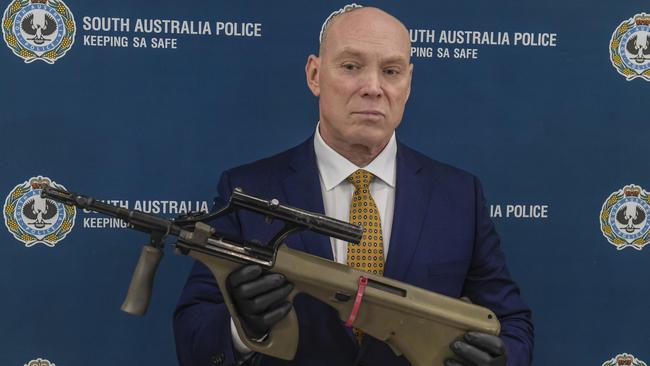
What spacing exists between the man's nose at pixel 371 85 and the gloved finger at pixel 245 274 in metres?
0.51

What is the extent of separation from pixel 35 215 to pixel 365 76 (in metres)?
1.04

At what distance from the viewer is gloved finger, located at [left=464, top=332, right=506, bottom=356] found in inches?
56.6

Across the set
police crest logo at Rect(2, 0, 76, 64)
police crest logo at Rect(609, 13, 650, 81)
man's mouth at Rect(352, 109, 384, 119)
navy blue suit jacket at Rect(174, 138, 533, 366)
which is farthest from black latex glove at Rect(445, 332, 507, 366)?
police crest logo at Rect(2, 0, 76, 64)

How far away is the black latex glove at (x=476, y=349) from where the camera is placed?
1.44m

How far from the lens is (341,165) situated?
1672 millimetres

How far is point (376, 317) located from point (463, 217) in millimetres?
444

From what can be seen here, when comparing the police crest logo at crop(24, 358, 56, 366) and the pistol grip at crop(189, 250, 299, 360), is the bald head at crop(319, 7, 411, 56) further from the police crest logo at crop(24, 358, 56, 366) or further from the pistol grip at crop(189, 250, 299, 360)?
the police crest logo at crop(24, 358, 56, 366)

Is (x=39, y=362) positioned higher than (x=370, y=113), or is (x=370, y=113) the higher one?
(x=370, y=113)

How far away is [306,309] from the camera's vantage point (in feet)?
5.28

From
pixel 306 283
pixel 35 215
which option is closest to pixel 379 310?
pixel 306 283

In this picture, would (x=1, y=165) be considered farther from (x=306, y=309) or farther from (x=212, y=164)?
(x=306, y=309)

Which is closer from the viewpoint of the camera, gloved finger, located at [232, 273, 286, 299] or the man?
gloved finger, located at [232, 273, 286, 299]

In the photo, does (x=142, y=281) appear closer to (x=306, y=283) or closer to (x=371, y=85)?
(x=306, y=283)

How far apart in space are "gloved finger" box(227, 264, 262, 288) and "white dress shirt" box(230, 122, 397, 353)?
35cm
